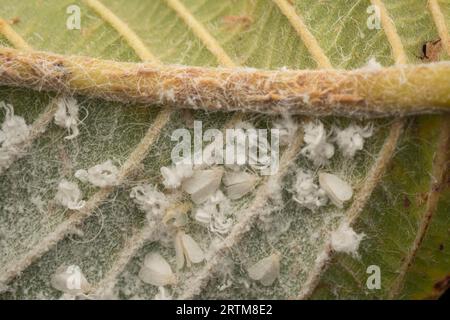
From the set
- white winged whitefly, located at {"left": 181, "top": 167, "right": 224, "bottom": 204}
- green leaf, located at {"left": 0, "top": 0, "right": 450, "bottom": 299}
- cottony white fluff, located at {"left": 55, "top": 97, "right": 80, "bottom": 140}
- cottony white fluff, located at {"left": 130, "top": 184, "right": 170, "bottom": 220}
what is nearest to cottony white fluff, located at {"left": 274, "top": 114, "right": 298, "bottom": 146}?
green leaf, located at {"left": 0, "top": 0, "right": 450, "bottom": 299}

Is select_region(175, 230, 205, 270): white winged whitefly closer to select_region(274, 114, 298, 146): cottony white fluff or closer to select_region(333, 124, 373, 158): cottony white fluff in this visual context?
select_region(274, 114, 298, 146): cottony white fluff

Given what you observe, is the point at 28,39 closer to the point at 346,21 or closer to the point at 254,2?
the point at 254,2

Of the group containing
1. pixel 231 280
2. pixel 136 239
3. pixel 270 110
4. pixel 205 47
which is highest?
pixel 205 47

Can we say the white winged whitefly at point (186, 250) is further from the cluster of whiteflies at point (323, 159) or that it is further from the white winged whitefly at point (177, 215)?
the cluster of whiteflies at point (323, 159)

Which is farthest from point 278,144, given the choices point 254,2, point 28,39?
point 28,39

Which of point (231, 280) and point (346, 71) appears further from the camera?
point (231, 280)
